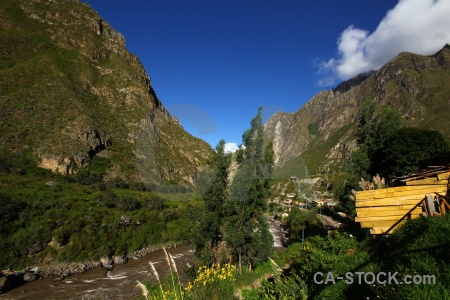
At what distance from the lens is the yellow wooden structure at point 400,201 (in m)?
6.14

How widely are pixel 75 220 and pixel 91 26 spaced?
3538 inches

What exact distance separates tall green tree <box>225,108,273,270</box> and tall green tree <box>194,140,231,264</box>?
3.40 ft

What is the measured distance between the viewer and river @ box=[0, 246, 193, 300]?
63.6ft

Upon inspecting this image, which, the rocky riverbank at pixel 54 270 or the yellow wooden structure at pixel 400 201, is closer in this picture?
the yellow wooden structure at pixel 400 201

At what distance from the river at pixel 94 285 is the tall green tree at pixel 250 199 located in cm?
620

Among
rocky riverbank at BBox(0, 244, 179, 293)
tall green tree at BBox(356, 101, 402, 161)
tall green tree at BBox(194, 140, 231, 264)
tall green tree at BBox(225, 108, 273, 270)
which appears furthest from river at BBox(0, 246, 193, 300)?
tall green tree at BBox(356, 101, 402, 161)

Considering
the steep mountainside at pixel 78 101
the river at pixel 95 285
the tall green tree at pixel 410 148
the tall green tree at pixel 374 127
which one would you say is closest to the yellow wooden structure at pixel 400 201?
the tall green tree at pixel 410 148

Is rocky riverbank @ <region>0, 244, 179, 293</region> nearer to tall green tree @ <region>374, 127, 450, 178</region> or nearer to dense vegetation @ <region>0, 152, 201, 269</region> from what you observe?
dense vegetation @ <region>0, 152, 201, 269</region>

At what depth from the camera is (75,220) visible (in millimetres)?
31250

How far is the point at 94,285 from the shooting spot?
21.6 metres

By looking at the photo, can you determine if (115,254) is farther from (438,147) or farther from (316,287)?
(438,147)

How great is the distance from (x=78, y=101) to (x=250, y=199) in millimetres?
61543

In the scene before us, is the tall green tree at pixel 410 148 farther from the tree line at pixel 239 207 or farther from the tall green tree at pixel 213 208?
the tall green tree at pixel 213 208

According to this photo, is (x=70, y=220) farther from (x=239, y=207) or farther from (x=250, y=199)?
(x=250, y=199)
